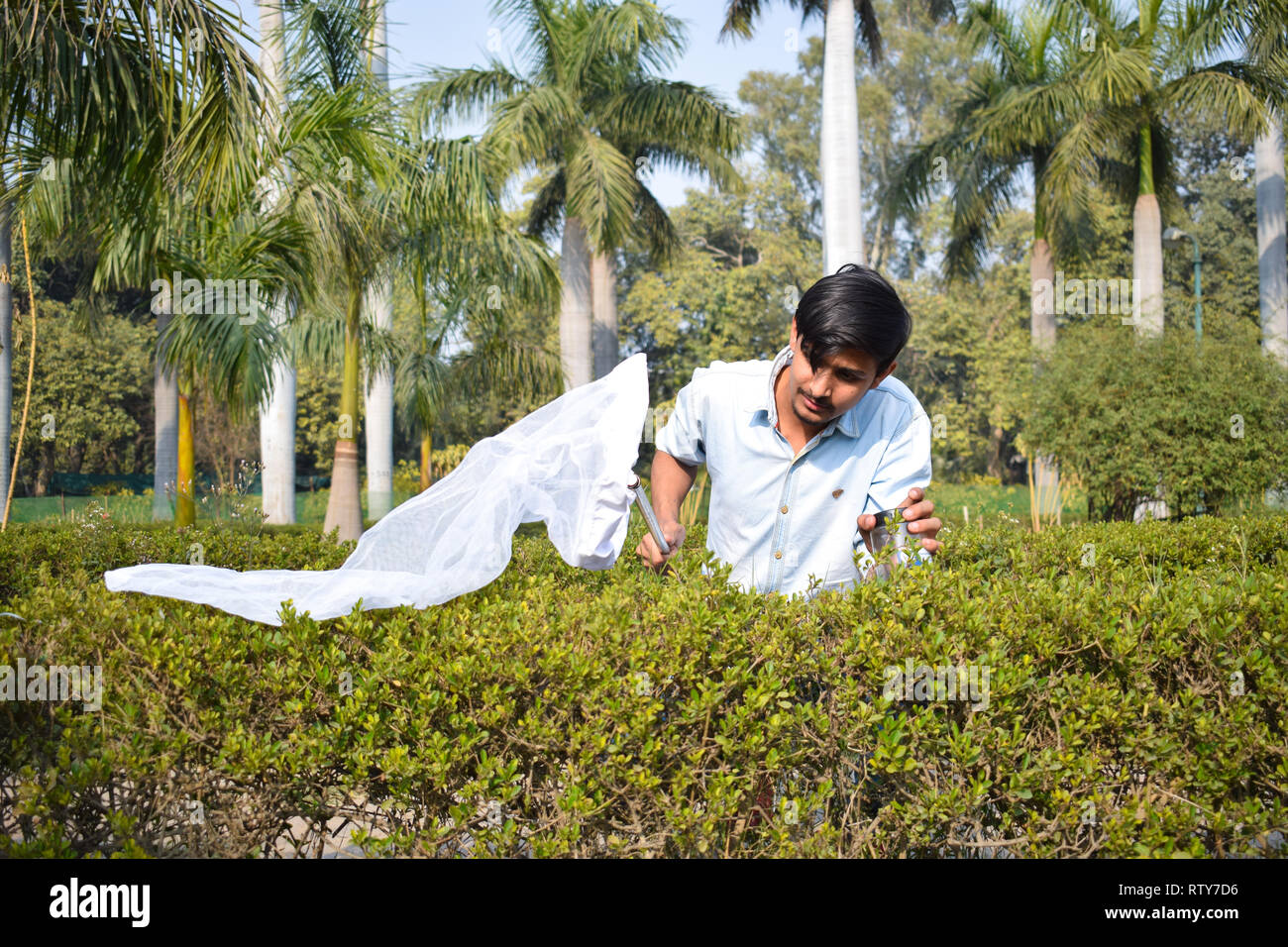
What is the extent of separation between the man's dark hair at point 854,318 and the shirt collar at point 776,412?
24cm

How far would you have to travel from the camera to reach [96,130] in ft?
18.3

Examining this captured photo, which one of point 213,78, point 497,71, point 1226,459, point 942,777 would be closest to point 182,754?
point 942,777

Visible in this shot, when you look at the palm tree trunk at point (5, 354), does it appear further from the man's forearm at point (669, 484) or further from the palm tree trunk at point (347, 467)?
the man's forearm at point (669, 484)

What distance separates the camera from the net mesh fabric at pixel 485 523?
2.63m

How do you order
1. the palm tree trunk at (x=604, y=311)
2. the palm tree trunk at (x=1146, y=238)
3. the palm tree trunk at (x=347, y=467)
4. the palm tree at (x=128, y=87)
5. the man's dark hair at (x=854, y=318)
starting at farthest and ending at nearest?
the palm tree trunk at (x=604, y=311) → the palm tree trunk at (x=1146, y=238) → the palm tree trunk at (x=347, y=467) → the palm tree at (x=128, y=87) → the man's dark hair at (x=854, y=318)

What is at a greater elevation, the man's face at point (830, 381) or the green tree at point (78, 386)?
the green tree at point (78, 386)

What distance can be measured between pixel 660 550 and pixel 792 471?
1.45 feet

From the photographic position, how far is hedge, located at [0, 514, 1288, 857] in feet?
7.56

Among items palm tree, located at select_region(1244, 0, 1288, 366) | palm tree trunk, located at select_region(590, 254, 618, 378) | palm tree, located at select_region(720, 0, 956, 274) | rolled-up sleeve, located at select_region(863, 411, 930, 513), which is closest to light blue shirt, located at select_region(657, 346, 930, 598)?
rolled-up sleeve, located at select_region(863, 411, 930, 513)

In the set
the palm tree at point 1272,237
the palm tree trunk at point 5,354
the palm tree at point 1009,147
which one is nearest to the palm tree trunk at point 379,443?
the palm tree trunk at point 5,354

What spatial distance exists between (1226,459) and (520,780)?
1139 cm

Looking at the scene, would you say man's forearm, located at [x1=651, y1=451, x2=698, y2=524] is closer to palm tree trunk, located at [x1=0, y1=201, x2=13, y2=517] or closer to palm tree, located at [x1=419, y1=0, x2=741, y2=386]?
palm tree trunk, located at [x1=0, y1=201, x2=13, y2=517]

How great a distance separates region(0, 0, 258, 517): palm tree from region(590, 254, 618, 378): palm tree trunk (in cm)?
1346
